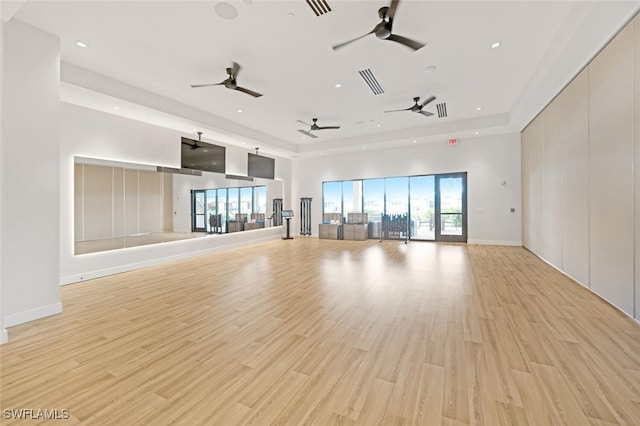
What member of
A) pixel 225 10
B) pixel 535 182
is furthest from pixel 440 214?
pixel 225 10

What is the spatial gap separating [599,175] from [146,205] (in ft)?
29.2

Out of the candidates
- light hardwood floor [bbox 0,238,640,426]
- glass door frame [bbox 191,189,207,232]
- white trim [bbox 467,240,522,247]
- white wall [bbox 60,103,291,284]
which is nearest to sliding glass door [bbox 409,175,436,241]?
white trim [bbox 467,240,522,247]

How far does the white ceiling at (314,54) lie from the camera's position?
3484mm

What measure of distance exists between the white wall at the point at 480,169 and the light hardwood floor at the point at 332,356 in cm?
488

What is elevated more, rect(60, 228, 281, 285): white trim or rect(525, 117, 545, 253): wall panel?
rect(525, 117, 545, 253): wall panel

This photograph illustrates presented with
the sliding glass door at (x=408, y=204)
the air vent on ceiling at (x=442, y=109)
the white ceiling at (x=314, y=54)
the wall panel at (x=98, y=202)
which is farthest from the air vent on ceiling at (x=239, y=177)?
the air vent on ceiling at (x=442, y=109)

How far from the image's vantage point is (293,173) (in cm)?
1258

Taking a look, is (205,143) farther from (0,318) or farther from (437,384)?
(437,384)

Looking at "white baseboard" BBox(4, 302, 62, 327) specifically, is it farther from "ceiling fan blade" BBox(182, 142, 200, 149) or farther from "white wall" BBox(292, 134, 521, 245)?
"white wall" BBox(292, 134, 521, 245)

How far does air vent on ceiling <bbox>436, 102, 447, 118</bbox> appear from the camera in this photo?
280 inches

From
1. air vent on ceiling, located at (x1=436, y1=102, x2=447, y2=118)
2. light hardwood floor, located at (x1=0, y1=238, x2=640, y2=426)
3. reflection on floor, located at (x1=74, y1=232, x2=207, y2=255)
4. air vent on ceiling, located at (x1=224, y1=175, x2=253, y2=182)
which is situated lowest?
light hardwood floor, located at (x1=0, y1=238, x2=640, y2=426)

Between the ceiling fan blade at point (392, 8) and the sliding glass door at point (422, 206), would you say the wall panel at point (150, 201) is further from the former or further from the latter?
the sliding glass door at point (422, 206)

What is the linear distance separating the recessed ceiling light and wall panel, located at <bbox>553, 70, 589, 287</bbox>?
18.1 ft

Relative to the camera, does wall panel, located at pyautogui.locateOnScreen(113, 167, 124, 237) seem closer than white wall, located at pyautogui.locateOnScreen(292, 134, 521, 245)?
Yes
